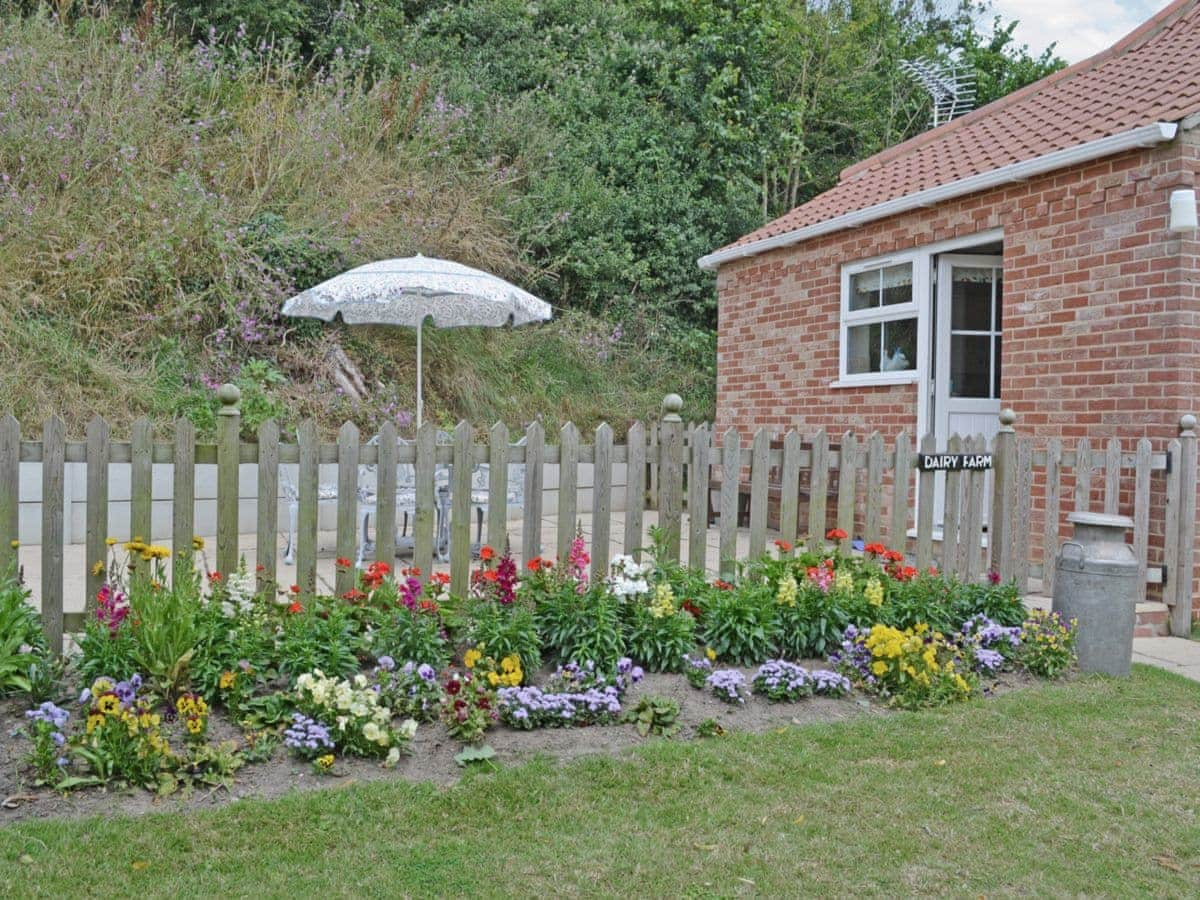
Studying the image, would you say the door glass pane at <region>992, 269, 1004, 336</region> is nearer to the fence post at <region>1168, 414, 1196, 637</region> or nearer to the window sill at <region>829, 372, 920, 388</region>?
the window sill at <region>829, 372, 920, 388</region>

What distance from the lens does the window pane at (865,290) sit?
358 inches

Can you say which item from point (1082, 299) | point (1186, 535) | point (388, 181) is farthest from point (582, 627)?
point (388, 181)

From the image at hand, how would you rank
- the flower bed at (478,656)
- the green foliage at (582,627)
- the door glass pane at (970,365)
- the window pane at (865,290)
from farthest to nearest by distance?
the window pane at (865,290), the door glass pane at (970,365), the green foliage at (582,627), the flower bed at (478,656)

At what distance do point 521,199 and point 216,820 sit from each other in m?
11.1

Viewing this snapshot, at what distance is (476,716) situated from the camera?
377 cm

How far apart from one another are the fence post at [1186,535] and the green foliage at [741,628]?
311cm

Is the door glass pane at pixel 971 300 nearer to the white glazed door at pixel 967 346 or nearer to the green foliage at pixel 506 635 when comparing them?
the white glazed door at pixel 967 346

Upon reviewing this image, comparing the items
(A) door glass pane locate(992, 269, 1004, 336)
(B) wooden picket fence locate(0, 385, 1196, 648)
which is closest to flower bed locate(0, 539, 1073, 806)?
(B) wooden picket fence locate(0, 385, 1196, 648)

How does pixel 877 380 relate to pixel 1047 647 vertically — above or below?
above

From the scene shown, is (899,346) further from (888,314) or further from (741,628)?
(741,628)

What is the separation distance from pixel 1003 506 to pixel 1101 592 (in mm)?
979

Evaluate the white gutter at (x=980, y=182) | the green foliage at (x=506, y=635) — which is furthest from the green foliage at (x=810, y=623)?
the white gutter at (x=980, y=182)

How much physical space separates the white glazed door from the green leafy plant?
5188 millimetres

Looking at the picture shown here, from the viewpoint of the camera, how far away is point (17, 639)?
392 cm
